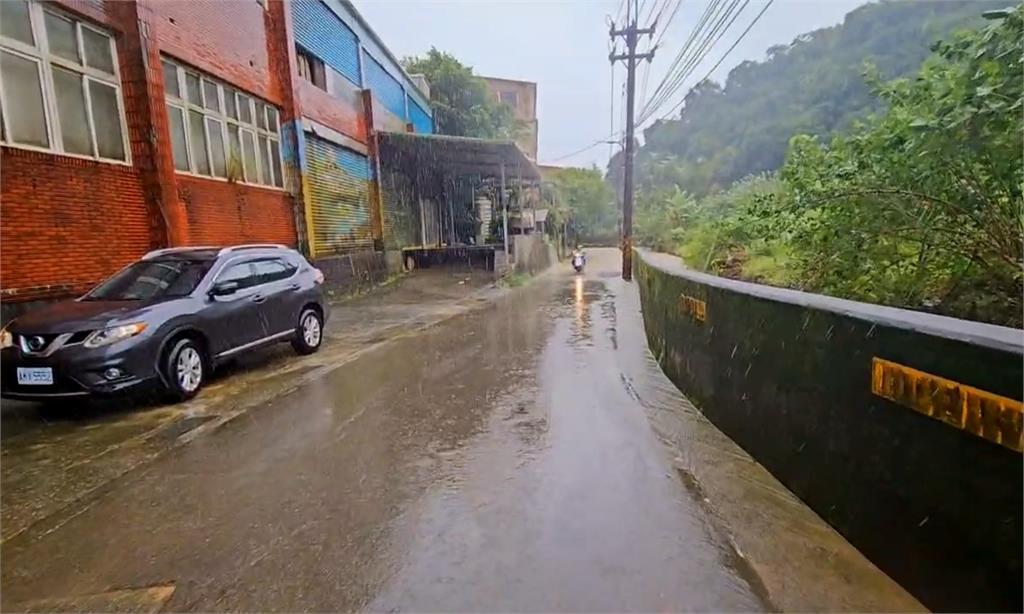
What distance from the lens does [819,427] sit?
3.02 m

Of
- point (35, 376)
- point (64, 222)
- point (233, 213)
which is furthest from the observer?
point (233, 213)

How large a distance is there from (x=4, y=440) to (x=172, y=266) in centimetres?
246

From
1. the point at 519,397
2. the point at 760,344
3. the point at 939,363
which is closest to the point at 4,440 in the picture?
the point at 519,397

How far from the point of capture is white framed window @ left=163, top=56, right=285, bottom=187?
973cm

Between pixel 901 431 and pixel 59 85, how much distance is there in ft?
33.5

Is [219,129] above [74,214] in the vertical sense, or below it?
above

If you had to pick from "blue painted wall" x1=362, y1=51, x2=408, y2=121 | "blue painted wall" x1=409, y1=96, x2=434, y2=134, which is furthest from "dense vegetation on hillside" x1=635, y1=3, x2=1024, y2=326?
"blue painted wall" x1=409, y1=96, x2=434, y2=134

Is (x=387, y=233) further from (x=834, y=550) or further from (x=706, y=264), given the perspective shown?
(x=834, y=550)

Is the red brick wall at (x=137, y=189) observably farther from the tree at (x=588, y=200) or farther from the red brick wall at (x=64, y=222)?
the tree at (x=588, y=200)

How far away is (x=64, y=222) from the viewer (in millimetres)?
7371

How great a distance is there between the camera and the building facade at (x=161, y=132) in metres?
7.00

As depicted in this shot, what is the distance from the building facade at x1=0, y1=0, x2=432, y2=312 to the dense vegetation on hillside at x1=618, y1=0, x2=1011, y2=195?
9.64 meters

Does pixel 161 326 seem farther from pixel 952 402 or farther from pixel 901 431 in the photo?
pixel 952 402

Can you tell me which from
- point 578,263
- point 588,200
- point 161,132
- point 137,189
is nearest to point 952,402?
point 137,189
